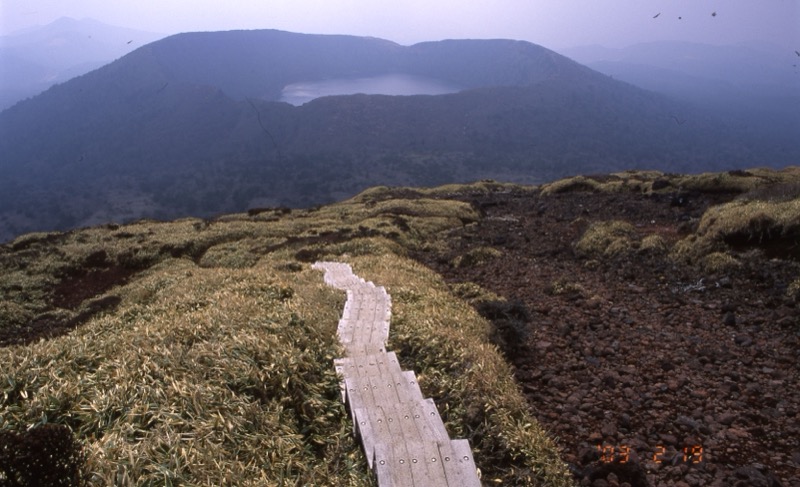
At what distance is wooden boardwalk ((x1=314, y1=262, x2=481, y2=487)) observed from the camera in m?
7.00

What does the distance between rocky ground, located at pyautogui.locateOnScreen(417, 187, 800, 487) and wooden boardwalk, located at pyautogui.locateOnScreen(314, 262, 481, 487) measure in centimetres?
250

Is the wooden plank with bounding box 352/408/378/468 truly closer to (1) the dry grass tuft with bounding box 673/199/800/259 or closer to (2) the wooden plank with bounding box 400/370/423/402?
(2) the wooden plank with bounding box 400/370/423/402

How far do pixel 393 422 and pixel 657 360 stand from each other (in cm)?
774

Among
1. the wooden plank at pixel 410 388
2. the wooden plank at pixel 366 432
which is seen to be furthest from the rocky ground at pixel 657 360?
the wooden plank at pixel 366 432

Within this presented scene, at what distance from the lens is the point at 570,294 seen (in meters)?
18.0

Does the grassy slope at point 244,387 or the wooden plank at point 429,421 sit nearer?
the grassy slope at point 244,387

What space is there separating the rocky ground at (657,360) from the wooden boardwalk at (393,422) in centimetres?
250

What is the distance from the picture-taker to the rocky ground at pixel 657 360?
858cm

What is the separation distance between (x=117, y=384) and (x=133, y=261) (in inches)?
950

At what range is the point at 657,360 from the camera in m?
12.3

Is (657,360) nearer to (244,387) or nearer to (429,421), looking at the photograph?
(429,421)

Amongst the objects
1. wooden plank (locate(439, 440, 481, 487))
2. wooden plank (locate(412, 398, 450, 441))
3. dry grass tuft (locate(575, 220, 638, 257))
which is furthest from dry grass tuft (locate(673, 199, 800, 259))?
wooden plank (locate(439, 440, 481, 487))
